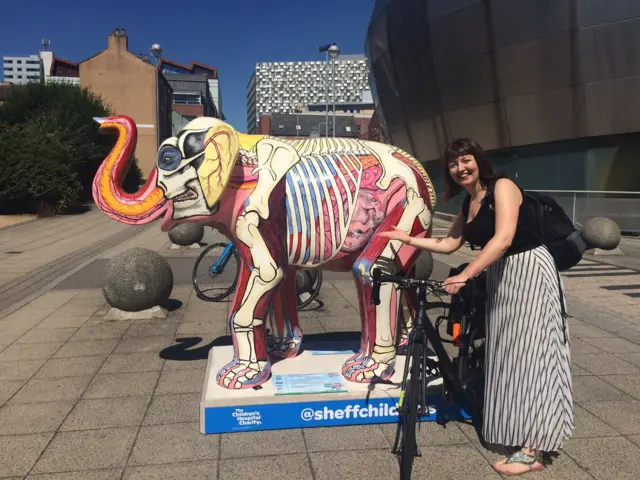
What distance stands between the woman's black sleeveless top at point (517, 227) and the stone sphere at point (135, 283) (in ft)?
16.0

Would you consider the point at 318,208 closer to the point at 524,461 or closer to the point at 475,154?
the point at 475,154

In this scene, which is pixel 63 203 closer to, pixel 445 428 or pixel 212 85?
pixel 445 428

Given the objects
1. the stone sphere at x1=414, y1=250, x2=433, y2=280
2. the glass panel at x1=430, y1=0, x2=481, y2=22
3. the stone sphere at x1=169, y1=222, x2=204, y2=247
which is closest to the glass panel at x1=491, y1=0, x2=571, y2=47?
the glass panel at x1=430, y1=0, x2=481, y2=22

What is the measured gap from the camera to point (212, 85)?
106 metres

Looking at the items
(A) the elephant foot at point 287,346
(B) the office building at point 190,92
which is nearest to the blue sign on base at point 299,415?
(A) the elephant foot at point 287,346

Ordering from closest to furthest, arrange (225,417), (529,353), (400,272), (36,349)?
(529,353), (225,417), (400,272), (36,349)

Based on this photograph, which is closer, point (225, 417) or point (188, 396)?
point (225, 417)

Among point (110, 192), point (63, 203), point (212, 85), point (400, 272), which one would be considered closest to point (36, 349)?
point (110, 192)

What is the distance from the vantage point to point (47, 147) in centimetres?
2430

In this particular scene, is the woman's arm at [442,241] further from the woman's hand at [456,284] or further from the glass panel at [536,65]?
the glass panel at [536,65]

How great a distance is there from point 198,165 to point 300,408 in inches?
72.4

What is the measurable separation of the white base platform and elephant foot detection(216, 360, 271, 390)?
5cm

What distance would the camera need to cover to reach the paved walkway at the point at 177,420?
324 centimetres

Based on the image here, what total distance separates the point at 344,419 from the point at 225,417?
2.73ft
